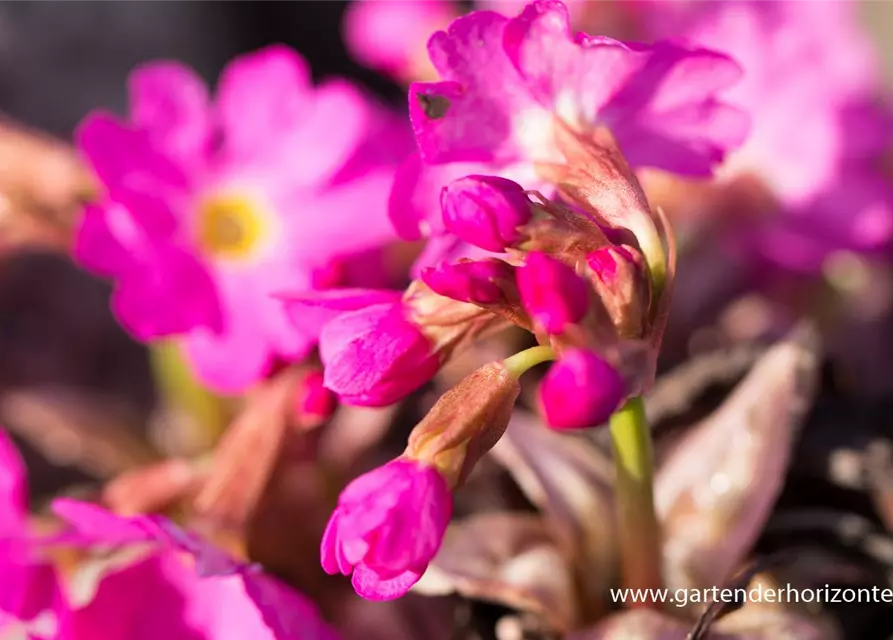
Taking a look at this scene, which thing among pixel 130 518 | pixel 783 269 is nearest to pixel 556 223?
pixel 130 518

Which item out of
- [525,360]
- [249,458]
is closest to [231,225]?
[249,458]

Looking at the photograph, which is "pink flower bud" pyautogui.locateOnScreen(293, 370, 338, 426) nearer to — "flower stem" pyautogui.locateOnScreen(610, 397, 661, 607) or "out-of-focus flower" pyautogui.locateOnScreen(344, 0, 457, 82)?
"flower stem" pyautogui.locateOnScreen(610, 397, 661, 607)

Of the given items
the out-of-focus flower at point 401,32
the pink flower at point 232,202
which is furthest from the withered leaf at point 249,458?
the out-of-focus flower at point 401,32

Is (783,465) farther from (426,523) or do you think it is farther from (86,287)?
(86,287)

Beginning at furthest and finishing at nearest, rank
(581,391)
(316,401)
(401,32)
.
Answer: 1. (401,32)
2. (316,401)
3. (581,391)

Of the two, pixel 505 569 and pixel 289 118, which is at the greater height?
pixel 289 118

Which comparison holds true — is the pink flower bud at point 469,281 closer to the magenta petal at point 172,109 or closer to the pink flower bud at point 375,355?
the pink flower bud at point 375,355

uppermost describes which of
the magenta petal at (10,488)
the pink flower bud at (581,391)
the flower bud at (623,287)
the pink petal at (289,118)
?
the flower bud at (623,287)

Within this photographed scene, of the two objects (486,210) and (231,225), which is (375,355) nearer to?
(486,210)
